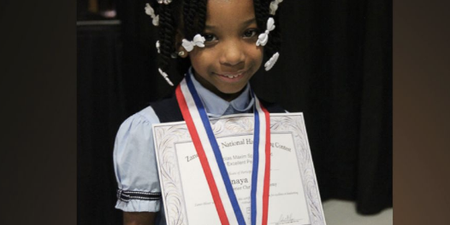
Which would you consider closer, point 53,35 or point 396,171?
point 53,35

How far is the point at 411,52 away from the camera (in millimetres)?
2115

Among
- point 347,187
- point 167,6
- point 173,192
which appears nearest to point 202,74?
point 167,6

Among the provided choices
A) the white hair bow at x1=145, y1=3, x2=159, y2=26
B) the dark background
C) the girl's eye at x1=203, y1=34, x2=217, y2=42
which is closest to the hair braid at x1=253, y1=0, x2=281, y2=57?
the girl's eye at x1=203, y1=34, x2=217, y2=42

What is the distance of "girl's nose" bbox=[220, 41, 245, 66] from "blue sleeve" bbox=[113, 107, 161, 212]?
0.21 m

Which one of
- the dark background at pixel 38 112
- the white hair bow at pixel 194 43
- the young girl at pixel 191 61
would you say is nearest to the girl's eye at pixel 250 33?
the young girl at pixel 191 61

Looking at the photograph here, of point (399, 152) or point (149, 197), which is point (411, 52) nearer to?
point (399, 152)

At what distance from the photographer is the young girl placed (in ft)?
5.39

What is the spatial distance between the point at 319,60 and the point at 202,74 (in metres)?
0.48

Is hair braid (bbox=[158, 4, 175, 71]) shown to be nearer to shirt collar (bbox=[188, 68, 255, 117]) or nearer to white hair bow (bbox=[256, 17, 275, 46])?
shirt collar (bbox=[188, 68, 255, 117])

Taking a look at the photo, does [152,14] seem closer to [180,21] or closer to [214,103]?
[180,21]

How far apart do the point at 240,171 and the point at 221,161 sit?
0.05 meters

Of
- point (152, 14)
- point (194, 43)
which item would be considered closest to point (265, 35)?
point (194, 43)

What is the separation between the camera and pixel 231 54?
1.64m

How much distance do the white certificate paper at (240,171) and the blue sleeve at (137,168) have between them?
0.04m
